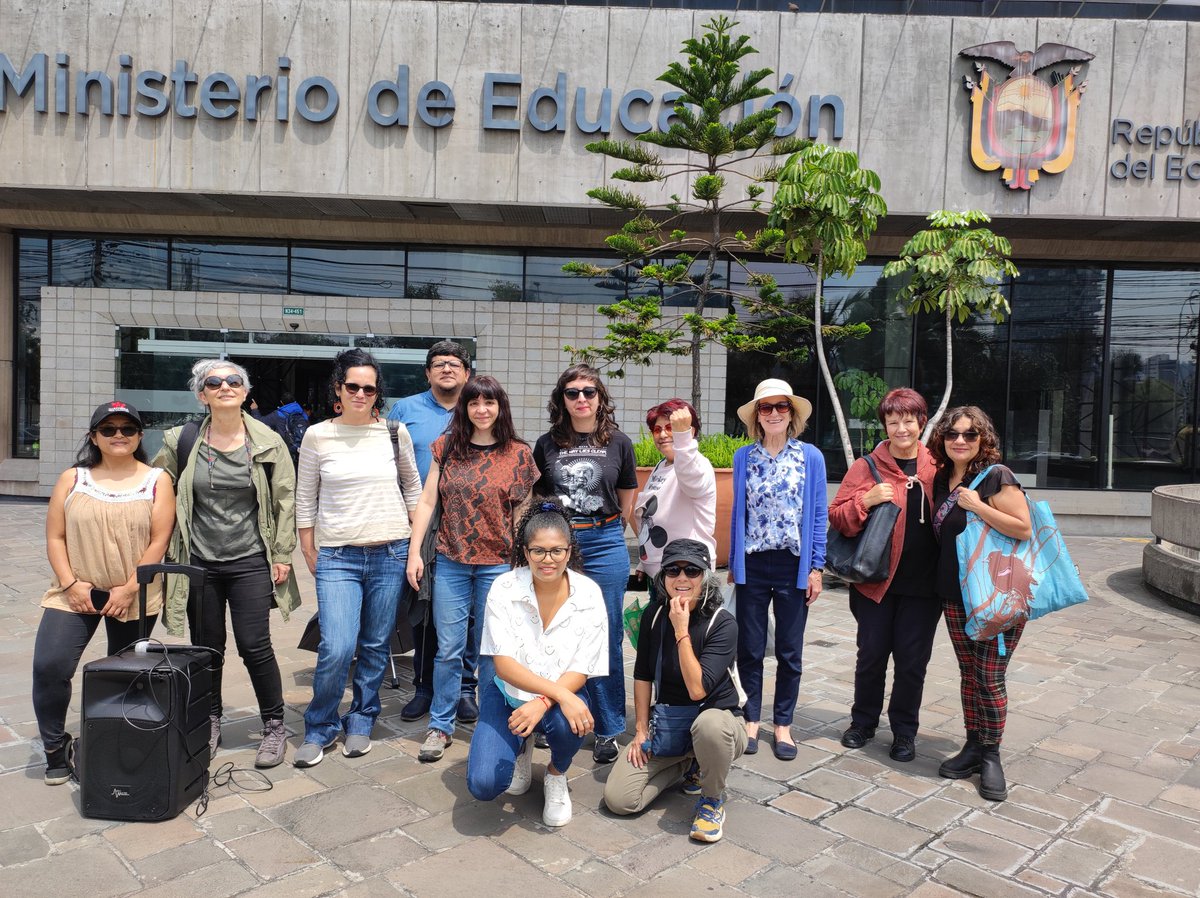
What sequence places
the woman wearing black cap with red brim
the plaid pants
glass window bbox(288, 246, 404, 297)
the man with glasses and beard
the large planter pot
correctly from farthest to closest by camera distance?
1. glass window bbox(288, 246, 404, 297)
2. the large planter pot
3. the man with glasses and beard
4. the plaid pants
5. the woman wearing black cap with red brim

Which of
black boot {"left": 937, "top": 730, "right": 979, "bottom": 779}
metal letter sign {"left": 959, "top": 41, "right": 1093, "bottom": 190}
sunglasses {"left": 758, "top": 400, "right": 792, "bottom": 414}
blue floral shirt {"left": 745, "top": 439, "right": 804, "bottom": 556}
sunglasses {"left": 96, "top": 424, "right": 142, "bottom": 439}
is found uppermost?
metal letter sign {"left": 959, "top": 41, "right": 1093, "bottom": 190}

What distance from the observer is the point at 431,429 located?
168 inches

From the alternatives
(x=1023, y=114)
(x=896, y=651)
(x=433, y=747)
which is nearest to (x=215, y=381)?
(x=433, y=747)

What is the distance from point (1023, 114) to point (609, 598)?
9.50m

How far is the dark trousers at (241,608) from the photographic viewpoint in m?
3.57

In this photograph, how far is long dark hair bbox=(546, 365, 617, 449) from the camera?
387cm

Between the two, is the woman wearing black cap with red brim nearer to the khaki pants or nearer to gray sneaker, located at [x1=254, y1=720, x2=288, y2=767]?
gray sneaker, located at [x1=254, y1=720, x2=288, y2=767]

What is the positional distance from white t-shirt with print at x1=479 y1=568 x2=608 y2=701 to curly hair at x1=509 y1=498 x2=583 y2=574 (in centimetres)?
16

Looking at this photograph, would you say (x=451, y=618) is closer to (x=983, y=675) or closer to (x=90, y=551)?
(x=90, y=551)

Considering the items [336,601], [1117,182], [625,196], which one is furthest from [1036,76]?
[336,601]

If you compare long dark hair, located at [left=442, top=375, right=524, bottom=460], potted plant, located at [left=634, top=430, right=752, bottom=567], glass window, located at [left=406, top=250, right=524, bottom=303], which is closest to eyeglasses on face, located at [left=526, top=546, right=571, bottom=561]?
long dark hair, located at [left=442, top=375, right=524, bottom=460]

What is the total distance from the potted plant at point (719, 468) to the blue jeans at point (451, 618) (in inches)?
157

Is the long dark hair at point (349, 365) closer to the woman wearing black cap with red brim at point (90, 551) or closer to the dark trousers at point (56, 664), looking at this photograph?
the woman wearing black cap with red brim at point (90, 551)

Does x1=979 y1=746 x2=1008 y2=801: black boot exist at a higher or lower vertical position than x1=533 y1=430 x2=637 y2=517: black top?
lower
